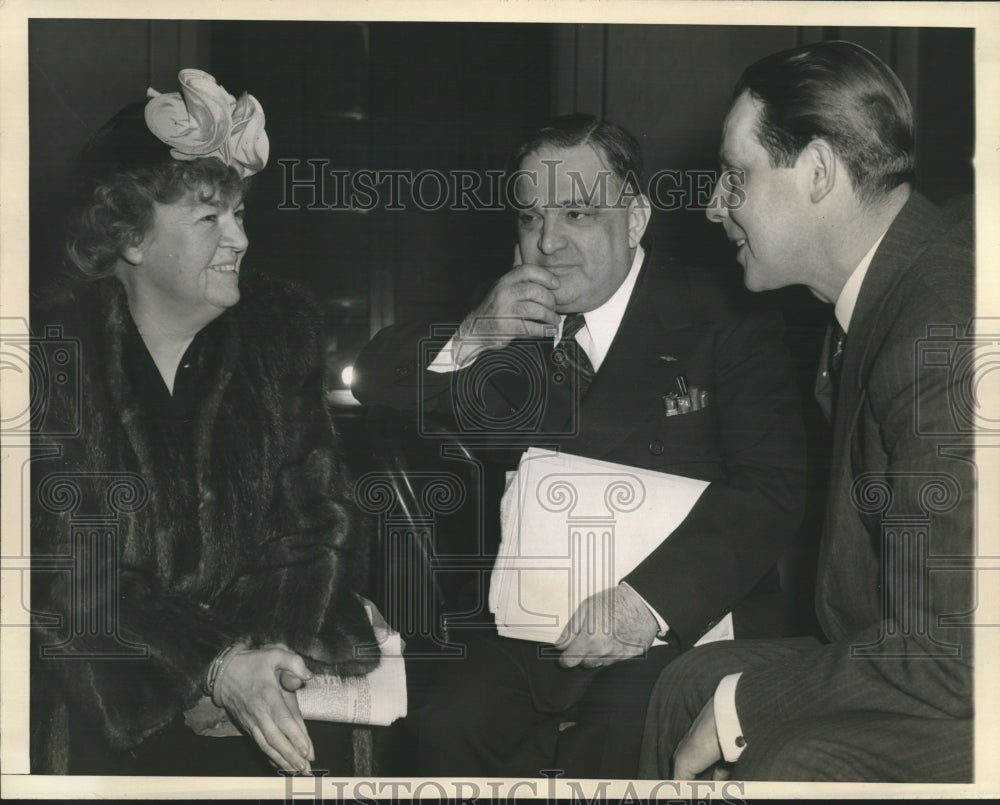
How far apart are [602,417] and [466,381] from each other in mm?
287

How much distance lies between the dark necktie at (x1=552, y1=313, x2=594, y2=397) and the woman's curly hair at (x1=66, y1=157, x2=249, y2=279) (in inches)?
28.3

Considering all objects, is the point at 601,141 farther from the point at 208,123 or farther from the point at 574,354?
the point at 208,123

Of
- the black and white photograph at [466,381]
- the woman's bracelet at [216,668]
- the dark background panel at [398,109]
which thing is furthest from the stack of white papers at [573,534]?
the woman's bracelet at [216,668]

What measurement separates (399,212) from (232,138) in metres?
0.37

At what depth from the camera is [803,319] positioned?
91.4 inches

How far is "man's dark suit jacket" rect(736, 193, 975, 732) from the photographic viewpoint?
2.19m

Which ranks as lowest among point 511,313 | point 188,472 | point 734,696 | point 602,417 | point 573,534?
point 734,696

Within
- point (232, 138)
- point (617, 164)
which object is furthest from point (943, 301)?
point (232, 138)

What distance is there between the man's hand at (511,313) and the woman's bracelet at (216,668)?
748 millimetres

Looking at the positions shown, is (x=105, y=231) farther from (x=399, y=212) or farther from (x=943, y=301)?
(x=943, y=301)

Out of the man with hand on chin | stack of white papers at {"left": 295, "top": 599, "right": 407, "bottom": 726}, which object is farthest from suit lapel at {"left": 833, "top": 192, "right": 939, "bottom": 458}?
stack of white papers at {"left": 295, "top": 599, "right": 407, "bottom": 726}

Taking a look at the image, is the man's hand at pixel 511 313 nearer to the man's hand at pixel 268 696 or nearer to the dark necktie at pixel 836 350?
the dark necktie at pixel 836 350

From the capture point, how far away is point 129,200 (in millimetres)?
2340

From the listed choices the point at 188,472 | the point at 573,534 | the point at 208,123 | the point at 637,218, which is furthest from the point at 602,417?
the point at 208,123
